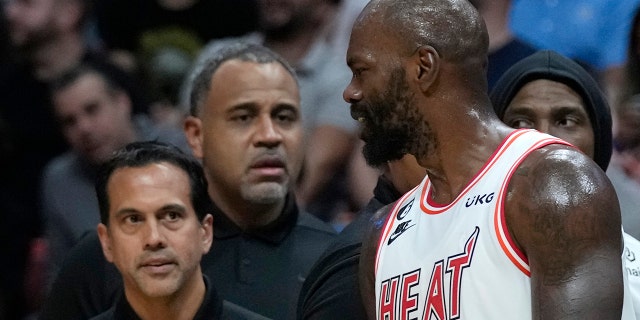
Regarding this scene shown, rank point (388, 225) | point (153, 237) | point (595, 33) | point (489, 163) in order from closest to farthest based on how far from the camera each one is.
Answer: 1. point (489, 163)
2. point (388, 225)
3. point (153, 237)
4. point (595, 33)

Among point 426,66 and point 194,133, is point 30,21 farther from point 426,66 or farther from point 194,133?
point 426,66

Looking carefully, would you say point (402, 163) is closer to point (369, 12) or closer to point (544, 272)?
point (369, 12)

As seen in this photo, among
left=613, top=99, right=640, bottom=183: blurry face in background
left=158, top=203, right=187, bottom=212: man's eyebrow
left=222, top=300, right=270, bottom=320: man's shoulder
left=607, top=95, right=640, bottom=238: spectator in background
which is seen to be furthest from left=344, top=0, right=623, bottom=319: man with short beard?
left=613, top=99, right=640, bottom=183: blurry face in background

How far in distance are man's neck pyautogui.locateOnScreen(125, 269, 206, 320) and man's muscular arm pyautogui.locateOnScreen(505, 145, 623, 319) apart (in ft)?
4.84

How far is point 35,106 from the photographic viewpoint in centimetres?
688

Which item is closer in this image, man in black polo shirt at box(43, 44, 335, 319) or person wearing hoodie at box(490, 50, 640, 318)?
person wearing hoodie at box(490, 50, 640, 318)

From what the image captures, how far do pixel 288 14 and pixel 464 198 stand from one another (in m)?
3.52

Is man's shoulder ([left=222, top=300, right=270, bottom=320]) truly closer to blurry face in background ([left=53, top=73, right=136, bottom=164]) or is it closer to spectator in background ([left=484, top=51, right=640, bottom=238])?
spectator in background ([left=484, top=51, right=640, bottom=238])

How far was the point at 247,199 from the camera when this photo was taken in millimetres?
4750

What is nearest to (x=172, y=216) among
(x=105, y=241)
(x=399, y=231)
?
(x=105, y=241)

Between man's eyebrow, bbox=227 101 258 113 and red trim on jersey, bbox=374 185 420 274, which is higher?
man's eyebrow, bbox=227 101 258 113

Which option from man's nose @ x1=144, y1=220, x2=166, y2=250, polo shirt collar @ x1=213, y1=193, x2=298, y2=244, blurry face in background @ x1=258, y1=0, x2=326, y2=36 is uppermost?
blurry face in background @ x1=258, y1=0, x2=326, y2=36

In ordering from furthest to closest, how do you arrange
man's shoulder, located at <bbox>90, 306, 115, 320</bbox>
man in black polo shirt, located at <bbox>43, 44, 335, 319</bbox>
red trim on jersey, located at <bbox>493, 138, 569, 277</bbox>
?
man in black polo shirt, located at <bbox>43, 44, 335, 319</bbox> → man's shoulder, located at <bbox>90, 306, 115, 320</bbox> → red trim on jersey, located at <bbox>493, 138, 569, 277</bbox>

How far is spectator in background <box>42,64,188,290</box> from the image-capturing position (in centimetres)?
595
